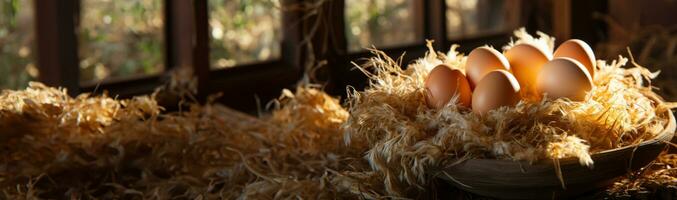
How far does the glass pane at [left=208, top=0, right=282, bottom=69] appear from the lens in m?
2.16

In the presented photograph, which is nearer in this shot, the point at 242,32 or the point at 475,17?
the point at 242,32

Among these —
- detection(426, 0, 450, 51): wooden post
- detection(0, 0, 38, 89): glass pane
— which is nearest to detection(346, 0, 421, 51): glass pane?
detection(426, 0, 450, 51): wooden post

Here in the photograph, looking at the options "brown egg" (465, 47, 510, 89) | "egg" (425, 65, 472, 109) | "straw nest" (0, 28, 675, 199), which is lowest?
"straw nest" (0, 28, 675, 199)

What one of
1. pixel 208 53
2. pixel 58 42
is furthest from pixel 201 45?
pixel 58 42

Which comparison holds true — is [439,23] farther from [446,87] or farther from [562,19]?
[446,87]

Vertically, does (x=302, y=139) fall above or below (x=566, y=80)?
below

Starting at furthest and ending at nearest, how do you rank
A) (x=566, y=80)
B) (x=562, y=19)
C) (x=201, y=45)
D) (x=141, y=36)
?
1. (x=562, y=19)
2. (x=141, y=36)
3. (x=201, y=45)
4. (x=566, y=80)

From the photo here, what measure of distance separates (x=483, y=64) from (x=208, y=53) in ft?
2.20

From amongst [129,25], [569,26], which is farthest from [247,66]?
[569,26]

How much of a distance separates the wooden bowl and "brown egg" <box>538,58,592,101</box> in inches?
4.1

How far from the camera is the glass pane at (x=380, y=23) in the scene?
2311mm

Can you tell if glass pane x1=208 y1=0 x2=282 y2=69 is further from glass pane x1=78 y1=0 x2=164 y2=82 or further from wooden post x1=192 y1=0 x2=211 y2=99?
wooden post x1=192 y1=0 x2=211 y2=99

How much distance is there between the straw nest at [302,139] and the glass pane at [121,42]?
495 millimetres

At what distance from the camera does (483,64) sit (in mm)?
1194
